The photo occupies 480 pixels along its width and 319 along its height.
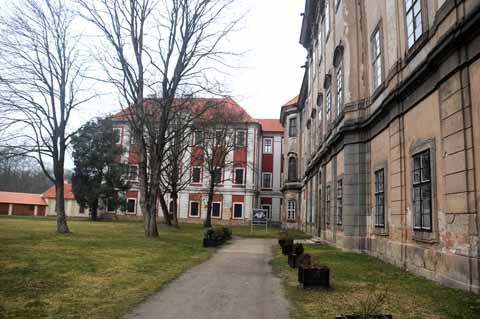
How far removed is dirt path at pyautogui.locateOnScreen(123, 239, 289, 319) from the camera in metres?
6.34

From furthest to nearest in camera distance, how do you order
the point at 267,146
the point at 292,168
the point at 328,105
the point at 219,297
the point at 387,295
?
the point at 267,146 < the point at 292,168 < the point at 328,105 < the point at 387,295 < the point at 219,297

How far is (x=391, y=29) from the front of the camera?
44.1 feet

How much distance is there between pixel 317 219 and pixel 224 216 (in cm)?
2881

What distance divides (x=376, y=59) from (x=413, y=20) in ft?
13.6

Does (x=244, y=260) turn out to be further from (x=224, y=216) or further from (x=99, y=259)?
(x=224, y=216)

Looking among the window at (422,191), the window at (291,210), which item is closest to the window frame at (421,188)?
the window at (422,191)

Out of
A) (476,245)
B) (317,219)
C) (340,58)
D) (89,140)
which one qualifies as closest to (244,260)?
(476,245)

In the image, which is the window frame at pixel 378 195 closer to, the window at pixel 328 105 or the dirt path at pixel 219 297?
the dirt path at pixel 219 297

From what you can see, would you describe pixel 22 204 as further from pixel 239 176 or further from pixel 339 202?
pixel 339 202

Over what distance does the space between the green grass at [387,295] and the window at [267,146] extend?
4691 cm

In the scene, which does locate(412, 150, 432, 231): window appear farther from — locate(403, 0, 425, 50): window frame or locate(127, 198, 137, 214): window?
locate(127, 198, 137, 214): window

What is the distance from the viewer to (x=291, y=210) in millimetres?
45125

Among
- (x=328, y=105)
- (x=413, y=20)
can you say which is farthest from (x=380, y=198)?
(x=328, y=105)

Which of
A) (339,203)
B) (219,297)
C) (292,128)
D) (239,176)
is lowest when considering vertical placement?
(219,297)
